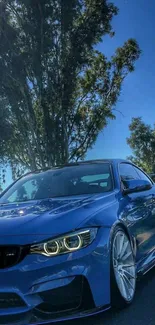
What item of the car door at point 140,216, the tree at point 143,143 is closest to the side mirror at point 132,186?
the car door at point 140,216

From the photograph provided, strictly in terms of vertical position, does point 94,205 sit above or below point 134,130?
below

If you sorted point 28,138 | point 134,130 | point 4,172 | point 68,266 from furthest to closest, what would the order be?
point 134,130 → point 4,172 → point 28,138 → point 68,266

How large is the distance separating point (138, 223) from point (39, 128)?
18.4m

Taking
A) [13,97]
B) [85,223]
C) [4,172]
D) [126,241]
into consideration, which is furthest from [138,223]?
[4,172]

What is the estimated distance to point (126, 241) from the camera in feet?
11.3

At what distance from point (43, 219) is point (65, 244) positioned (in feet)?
1.07

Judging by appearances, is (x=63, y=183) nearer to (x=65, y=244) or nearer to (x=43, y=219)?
(x=43, y=219)

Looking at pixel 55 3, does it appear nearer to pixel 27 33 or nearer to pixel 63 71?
pixel 27 33

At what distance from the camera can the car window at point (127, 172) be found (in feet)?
14.7

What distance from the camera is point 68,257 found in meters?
2.59

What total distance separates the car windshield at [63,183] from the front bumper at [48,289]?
146 cm

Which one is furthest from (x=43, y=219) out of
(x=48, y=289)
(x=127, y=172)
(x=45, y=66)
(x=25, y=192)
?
(x=45, y=66)

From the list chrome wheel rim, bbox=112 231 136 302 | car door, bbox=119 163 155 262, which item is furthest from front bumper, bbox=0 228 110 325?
car door, bbox=119 163 155 262

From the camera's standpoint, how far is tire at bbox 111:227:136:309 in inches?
116
